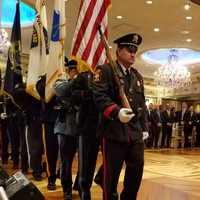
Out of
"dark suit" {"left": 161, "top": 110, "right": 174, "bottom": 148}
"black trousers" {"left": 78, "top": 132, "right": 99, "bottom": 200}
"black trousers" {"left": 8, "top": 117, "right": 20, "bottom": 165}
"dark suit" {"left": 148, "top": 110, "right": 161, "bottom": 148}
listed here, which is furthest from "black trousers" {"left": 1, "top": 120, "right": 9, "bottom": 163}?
"dark suit" {"left": 161, "top": 110, "right": 174, "bottom": 148}

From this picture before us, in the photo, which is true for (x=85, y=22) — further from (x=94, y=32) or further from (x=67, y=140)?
(x=67, y=140)

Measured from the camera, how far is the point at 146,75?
58.3 ft

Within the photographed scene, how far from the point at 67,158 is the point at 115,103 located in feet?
3.33

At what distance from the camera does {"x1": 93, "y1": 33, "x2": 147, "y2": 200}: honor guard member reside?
246cm

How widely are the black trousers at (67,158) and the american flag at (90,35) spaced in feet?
2.17

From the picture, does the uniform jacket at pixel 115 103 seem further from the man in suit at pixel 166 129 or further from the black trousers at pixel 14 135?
the man in suit at pixel 166 129

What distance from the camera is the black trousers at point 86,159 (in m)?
3.02

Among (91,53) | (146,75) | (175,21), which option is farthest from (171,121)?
(91,53)

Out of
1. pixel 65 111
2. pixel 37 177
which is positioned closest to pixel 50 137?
pixel 65 111

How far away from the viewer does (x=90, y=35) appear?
3.14 meters

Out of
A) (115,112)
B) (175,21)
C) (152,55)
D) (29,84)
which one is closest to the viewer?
(115,112)

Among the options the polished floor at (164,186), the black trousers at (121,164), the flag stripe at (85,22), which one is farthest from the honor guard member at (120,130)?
the polished floor at (164,186)

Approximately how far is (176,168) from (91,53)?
12.3ft

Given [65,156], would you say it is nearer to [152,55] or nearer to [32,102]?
[32,102]
